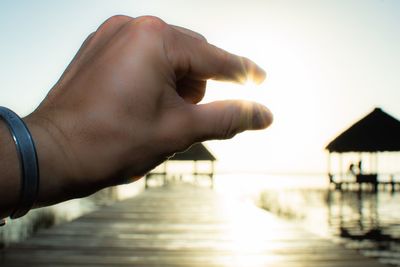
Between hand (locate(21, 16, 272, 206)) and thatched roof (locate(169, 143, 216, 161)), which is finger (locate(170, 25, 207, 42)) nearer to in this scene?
hand (locate(21, 16, 272, 206))

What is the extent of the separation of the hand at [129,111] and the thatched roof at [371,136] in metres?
30.1

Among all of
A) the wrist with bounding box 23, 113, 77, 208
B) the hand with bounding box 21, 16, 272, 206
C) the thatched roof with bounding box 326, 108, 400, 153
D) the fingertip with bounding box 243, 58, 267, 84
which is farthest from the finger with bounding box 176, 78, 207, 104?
the thatched roof with bounding box 326, 108, 400, 153

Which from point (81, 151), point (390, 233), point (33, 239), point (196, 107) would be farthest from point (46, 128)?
point (390, 233)

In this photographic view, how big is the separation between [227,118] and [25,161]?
60cm

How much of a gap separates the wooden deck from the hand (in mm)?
2698

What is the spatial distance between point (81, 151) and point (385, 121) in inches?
1262

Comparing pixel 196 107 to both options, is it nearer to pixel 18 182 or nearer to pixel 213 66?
pixel 213 66

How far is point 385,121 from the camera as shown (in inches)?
1217

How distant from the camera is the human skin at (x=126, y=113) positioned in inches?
52.1

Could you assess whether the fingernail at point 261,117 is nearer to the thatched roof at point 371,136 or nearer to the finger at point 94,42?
the finger at point 94,42

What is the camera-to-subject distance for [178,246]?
489 centimetres

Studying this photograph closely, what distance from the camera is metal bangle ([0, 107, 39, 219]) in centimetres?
121

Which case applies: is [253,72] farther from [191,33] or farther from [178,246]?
[178,246]

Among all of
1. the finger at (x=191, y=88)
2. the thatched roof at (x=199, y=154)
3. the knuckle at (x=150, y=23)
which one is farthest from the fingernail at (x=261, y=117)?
the thatched roof at (x=199, y=154)
